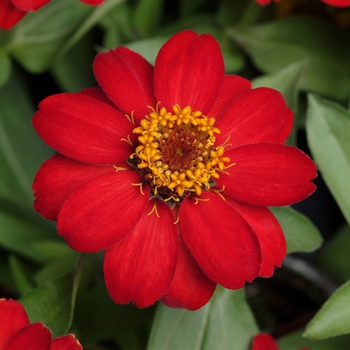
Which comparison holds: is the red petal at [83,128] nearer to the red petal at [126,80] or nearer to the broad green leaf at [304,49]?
the red petal at [126,80]

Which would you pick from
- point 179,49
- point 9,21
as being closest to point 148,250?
point 179,49

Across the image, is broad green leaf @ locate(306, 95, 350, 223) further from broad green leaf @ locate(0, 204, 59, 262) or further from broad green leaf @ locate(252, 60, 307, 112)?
broad green leaf @ locate(0, 204, 59, 262)

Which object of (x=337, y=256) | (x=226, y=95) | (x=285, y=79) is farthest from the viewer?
(x=337, y=256)

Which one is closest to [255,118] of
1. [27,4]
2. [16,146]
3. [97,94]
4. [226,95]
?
[226,95]

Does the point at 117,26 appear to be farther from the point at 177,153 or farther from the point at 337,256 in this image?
the point at 337,256

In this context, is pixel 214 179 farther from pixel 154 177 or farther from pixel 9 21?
pixel 9 21
